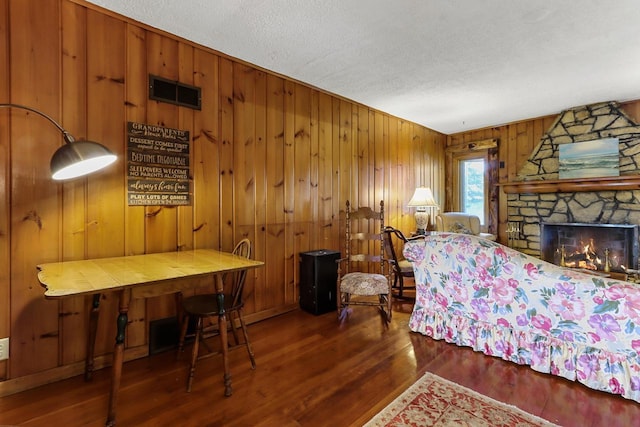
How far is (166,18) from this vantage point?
2.29m

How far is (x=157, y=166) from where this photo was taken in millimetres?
2445

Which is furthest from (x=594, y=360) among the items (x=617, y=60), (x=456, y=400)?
(x=617, y=60)

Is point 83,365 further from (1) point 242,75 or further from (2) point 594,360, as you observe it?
(2) point 594,360

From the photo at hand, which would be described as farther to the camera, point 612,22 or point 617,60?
point 617,60

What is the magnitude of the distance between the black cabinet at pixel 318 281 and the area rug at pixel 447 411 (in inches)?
56.5

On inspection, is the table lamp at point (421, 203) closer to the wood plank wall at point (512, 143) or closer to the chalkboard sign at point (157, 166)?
the wood plank wall at point (512, 143)

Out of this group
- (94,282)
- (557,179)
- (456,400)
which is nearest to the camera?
(94,282)

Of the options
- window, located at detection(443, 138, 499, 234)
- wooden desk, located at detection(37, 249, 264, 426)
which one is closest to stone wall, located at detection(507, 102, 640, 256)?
window, located at detection(443, 138, 499, 234)

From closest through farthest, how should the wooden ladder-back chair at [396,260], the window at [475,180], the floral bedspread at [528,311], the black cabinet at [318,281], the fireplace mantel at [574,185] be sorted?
the floral bedspread at [528,311] → the black cabinet at [318,281] → the wooden ladder-back chair at [396,260] → the fireplace mantel at [574,185] → the window at [475,180]

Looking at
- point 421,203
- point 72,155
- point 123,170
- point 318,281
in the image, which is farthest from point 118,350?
point 421,203

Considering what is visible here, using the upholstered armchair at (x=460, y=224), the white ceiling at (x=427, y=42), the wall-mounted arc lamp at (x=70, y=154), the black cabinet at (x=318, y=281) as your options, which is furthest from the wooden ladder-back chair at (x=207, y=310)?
the upholstered armchair at (x=460, y=224)

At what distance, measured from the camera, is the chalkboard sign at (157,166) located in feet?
7.67

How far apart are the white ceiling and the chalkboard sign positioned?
Result: 83 cm

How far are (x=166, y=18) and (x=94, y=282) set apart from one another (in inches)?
76.7
